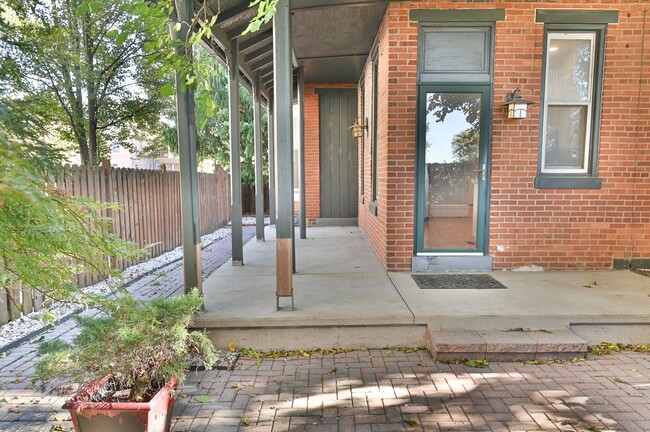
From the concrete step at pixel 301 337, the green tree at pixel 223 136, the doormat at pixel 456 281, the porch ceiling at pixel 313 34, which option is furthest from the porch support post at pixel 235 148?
the green tree at pixel 223 136

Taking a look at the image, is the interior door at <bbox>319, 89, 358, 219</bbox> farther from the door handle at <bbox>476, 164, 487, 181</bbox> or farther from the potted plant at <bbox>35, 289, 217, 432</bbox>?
Answer: the potted plant at <bbox>35, 289, 217, 432</bbox>

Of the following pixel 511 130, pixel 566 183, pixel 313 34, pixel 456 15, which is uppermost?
pixel 313 34

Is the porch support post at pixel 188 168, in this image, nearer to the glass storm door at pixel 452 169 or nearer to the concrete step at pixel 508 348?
the concrete step at pixel 508 348

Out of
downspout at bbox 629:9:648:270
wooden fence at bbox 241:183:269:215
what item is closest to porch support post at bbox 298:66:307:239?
downspout at bbox 629:9:648:270

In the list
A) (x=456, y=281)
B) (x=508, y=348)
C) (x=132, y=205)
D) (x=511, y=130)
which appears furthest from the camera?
(x=132, y=205)

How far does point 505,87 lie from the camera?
468cm

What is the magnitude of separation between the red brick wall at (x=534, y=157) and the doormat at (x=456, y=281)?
398mm

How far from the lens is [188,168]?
133 inches

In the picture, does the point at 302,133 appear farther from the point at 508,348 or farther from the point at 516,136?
the point at 508,348

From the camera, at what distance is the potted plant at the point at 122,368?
198 centimetres

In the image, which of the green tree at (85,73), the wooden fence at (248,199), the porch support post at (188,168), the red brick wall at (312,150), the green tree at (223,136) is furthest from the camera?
the wooden fence at (248,199)

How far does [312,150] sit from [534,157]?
18.5 ft

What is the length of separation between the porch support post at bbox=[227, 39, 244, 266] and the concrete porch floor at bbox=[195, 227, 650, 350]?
1.10m

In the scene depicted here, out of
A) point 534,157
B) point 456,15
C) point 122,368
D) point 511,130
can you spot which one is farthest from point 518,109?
point 122,368
